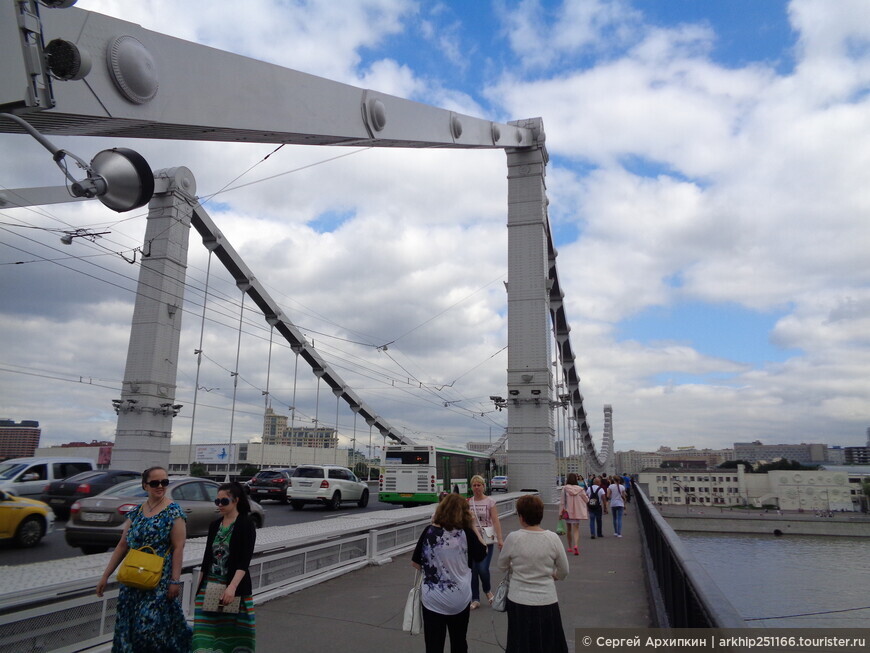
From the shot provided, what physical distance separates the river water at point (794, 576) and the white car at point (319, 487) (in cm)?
1167

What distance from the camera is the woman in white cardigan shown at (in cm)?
371

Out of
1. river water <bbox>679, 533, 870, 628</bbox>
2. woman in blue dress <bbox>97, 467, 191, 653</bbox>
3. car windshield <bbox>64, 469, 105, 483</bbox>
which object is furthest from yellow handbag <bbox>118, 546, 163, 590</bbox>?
river water <bbox>679, 533, 870, 628</bbox>

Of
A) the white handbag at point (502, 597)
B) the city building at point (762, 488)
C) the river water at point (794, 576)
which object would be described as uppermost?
the white handbag at point (502, 597)

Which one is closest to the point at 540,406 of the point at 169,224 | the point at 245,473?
the point at 169,224

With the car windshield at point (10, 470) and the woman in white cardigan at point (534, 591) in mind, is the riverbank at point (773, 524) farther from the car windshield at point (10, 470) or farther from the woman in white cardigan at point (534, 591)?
the woman in white cardigan at point (534, 591)

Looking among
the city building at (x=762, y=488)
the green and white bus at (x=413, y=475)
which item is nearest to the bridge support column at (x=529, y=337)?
the green and white bus at (x=413, y=475)

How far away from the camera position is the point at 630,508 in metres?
25.9

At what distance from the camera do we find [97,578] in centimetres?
478

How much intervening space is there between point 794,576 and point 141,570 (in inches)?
1287

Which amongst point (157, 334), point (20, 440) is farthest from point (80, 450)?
point (157, 334)

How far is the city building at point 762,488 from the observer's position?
59.3 metres

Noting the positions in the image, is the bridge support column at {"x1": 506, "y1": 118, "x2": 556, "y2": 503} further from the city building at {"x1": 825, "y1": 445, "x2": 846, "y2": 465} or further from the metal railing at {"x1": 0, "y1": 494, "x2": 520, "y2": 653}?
the city building at {"x1": 825, "y1": 445, "x2": 846, "y2": 465}

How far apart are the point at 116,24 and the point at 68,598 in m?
4.84

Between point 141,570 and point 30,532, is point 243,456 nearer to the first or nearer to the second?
point 30,532
